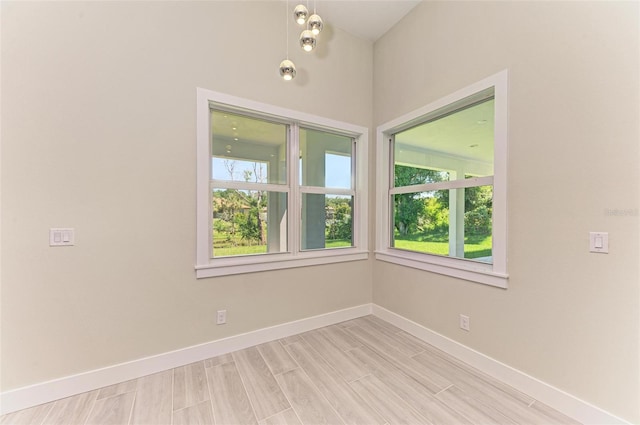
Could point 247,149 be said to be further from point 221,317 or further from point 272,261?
point 221,317

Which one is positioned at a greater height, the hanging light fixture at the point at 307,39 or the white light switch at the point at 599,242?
the hanging light fixture at the point at 307,39

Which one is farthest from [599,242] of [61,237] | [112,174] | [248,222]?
[61,237]

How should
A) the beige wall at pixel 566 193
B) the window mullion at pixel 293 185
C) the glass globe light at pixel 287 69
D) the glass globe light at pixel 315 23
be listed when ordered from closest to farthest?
the beige wall at pixel 566 193 < the glass globe light at pixel 315 23 < the glass globe light at pixel 287 69 < the window mullion at pixel 293 185

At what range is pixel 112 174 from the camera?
1.89 m

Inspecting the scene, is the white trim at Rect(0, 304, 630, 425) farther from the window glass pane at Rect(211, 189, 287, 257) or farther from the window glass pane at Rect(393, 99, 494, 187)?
the window glass pane at Rect(393, 99, 494, 187)

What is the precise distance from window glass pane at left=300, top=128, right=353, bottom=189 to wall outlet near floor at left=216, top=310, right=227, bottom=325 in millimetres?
1503

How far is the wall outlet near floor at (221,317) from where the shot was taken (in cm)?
227

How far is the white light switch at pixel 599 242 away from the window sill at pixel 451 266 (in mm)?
519

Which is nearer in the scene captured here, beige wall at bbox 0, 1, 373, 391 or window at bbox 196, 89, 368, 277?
beige wall at bbox 0, 1, 373, 391

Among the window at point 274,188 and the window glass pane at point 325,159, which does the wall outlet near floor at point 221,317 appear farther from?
the window glass pane at point 325,159

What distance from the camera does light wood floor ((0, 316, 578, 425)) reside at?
5.12ft

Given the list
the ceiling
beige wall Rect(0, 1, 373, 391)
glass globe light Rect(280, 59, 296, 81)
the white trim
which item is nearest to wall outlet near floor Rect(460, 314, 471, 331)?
the white trim

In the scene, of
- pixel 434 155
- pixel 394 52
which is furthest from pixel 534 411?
pixel 394 52

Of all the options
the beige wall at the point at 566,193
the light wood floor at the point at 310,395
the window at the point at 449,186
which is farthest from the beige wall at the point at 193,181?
the light wood floor at the point at 310,395
